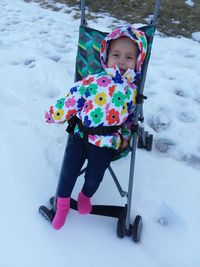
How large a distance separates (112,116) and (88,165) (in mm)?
339

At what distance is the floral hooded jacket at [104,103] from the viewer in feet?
7.57

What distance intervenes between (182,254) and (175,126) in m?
1.27

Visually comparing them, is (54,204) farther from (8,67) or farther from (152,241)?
(8,67)

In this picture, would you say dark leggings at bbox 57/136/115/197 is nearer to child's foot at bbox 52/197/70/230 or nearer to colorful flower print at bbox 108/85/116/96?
child's foot at bbox 52/197/70/230

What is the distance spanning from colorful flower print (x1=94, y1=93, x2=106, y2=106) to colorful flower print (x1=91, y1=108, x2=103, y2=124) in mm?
42

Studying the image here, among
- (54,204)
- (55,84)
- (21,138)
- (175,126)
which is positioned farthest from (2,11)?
(54,204)

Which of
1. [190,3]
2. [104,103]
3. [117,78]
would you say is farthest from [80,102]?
[190,3]

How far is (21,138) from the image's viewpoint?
3.04m

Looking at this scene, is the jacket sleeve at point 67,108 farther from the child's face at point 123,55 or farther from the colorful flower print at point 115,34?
the colorful flower print at point 115,34

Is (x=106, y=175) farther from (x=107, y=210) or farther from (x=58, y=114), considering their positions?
(x=58, y=114)

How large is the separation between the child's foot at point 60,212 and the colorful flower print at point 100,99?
24.5 inches

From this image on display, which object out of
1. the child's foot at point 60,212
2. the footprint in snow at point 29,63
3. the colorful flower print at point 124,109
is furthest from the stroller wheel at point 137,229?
the footprint in snow at point 29,63

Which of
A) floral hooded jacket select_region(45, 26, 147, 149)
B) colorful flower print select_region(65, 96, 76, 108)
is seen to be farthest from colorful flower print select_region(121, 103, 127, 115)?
colorful flower print select_region(65, 96, 76, 108)

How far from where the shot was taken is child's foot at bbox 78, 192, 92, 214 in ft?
7.50
